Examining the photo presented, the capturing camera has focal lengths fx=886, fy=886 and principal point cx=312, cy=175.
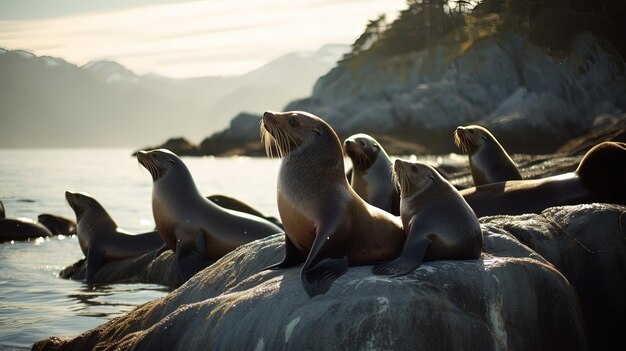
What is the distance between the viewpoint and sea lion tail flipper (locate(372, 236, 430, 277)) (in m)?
5.31

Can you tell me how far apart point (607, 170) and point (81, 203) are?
7737 millimetres

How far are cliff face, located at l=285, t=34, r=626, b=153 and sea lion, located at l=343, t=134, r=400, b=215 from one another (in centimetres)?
1028

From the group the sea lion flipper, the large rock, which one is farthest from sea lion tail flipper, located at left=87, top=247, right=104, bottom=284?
the sea lion flipper

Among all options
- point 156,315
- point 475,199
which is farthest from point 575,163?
point 156,315

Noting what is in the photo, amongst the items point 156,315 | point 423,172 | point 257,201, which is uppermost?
point 423,172

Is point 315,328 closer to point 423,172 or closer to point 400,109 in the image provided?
point 423,172

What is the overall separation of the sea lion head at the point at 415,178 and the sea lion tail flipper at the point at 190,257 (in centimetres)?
402

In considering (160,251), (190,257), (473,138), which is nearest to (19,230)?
(160,251)

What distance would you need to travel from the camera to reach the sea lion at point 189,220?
1041 cm

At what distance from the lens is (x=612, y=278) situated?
669 cm

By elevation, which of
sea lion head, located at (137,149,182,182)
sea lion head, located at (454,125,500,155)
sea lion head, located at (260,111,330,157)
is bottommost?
sea lion head, located at (454,125,500,155)

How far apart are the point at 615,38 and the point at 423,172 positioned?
46.7 feet

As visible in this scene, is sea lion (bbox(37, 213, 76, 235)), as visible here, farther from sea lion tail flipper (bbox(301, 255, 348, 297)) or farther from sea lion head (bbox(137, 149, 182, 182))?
sea lion tail flipper (bbox(301, 255, 348, 297))

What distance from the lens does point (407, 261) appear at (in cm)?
548
